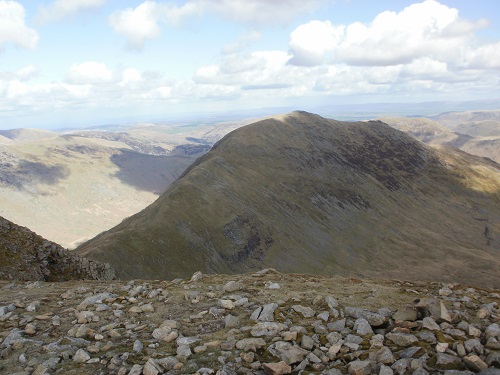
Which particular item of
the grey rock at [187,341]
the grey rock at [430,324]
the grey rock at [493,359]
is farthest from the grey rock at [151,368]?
the grey rock at [493,359]

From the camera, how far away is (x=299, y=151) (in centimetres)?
18450

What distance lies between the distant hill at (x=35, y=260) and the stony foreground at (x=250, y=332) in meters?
11.4

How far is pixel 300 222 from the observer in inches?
5305

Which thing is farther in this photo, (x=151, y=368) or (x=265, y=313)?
(x=265, y=313)

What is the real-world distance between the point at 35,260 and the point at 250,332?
24489mm

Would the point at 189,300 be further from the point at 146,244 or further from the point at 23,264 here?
the point at 146,244

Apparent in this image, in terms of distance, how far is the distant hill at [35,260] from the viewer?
2764 cm

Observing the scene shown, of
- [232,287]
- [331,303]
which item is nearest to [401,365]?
[331,303]

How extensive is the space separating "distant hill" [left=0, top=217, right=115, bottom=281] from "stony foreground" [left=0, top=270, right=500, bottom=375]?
37.3ft

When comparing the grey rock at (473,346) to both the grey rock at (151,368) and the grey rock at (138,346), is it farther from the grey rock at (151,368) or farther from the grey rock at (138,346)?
the grey rock at (138,346)

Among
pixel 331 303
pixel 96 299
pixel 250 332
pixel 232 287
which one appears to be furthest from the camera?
pixel 232 287

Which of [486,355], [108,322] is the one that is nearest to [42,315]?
[108,322]

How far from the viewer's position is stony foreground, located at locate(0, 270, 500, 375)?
990 cm

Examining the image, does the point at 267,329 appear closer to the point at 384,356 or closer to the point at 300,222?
the point at 384,356
